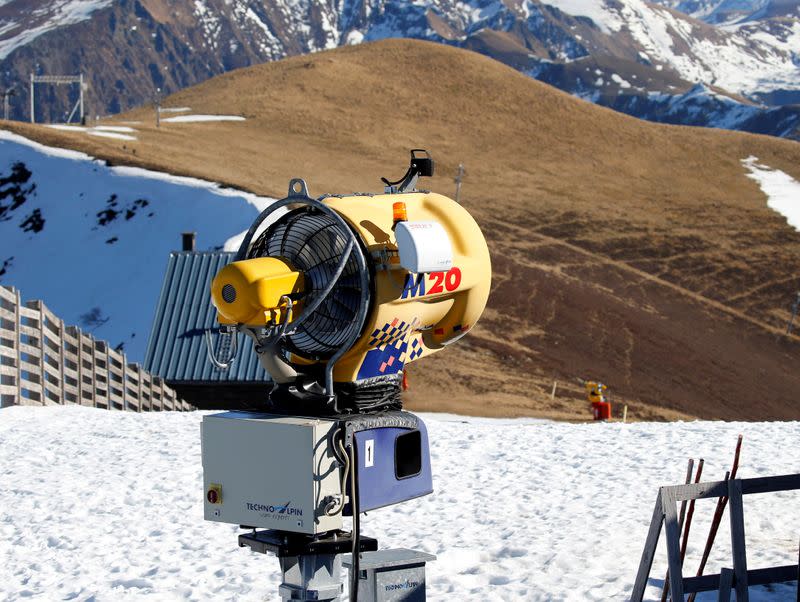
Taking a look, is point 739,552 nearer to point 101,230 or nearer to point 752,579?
point 752,579

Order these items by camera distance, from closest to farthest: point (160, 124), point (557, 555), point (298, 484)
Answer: point (298, 484), point (557, 555), point (160, 124)

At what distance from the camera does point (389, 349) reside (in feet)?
19.6

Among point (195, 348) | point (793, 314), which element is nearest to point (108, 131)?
point (793, 314)

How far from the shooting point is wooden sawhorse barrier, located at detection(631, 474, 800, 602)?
20.6ft

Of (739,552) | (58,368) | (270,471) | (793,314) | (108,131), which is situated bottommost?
(793,314)

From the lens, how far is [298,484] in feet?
17.7

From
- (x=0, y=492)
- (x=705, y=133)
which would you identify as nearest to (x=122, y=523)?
(x=0, y=492)

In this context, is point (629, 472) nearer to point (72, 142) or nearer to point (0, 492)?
point (0, 492)

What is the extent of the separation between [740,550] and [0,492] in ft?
23.0

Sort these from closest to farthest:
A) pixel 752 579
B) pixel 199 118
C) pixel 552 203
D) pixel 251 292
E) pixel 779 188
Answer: pixel 251 292 → pixel 752 579 → pixel 552 203 → pixel 779 188 → pixel 199 118

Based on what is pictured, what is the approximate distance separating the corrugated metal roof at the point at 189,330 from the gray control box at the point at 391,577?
14.3m

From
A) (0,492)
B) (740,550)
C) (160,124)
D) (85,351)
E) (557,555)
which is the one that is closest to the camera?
(740,550)

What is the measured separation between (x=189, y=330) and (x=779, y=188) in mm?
56845

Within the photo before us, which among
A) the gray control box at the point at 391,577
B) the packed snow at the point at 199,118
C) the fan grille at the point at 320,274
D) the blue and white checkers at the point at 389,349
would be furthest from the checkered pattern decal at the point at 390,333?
the packed snow at the point at 199,118
